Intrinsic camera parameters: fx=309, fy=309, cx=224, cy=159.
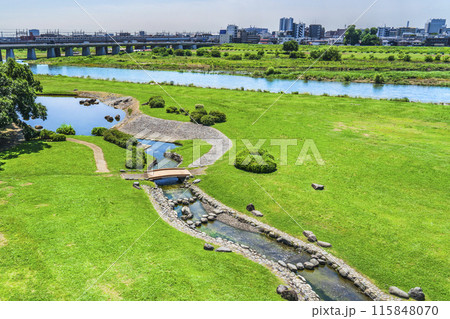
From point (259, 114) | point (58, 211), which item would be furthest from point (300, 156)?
point (58, 211)

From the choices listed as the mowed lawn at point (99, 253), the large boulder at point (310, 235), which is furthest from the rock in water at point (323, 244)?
the mowed lawn at point (99, 253)

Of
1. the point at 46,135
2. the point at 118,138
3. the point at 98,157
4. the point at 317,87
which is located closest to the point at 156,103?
the point at 118,138

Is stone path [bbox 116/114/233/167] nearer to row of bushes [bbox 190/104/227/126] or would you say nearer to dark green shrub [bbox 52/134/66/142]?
row of bushes [bbox 190/104/227/126]

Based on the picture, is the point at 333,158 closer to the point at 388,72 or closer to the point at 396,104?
the point at 396,104

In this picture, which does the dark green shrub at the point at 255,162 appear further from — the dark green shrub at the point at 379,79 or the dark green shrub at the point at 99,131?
the dark green shrub at the point at 379,79

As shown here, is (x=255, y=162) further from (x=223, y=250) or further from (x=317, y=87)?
(x=317, y=87)

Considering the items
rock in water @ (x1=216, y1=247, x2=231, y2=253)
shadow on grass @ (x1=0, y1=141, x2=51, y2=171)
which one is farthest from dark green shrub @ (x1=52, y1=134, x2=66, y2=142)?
rock in water @ (x1=216, y1=247, x2=231, y2=253)
